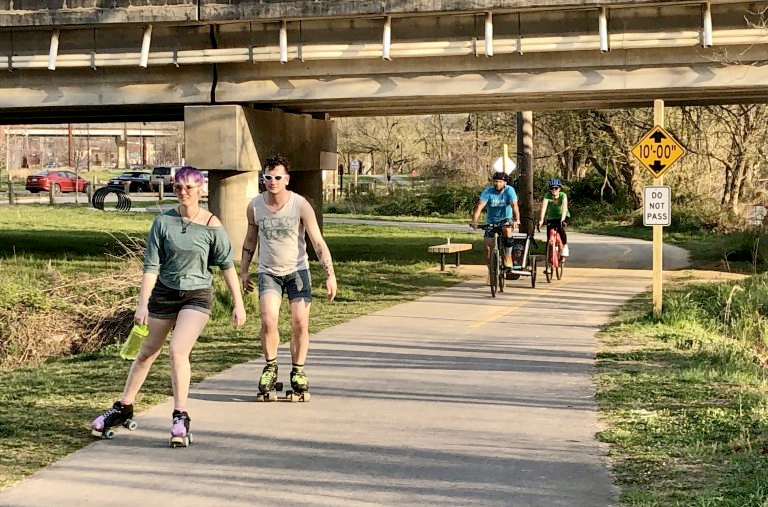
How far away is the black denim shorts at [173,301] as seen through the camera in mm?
7637

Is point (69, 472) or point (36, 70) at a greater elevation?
point (36, 70)

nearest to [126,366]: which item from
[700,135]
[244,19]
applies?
[244,19]

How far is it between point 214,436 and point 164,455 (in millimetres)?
615

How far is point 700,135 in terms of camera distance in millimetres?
36500

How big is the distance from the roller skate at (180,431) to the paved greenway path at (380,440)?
0.18 ft

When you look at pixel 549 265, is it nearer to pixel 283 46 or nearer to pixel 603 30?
pixel 603 30

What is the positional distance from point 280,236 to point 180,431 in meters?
2.03

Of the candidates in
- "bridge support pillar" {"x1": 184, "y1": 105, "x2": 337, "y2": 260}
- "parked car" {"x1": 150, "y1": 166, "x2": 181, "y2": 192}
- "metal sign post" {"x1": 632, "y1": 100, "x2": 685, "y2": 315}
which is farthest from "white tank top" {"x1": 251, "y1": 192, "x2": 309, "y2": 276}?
"parked car" {"x1": 150, "y1": 166, "x2": 181, "y2": 192}

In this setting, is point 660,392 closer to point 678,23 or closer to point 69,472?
point 69,472

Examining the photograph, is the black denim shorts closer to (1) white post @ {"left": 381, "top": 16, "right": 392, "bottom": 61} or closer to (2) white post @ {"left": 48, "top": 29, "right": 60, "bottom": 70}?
(1) white post @ {"left": 381, "top": 16, "right": 392, "bottom": 61}

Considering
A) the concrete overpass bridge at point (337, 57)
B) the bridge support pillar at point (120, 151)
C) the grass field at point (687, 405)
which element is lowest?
the grass field at point (687, 405)

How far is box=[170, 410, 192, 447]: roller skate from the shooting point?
23.9 feet

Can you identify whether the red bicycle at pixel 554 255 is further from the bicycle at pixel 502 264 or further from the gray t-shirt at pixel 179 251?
the gray t-shirt at pixel 179 251

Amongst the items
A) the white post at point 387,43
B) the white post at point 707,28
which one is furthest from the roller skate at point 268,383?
the white post at point 707,28
